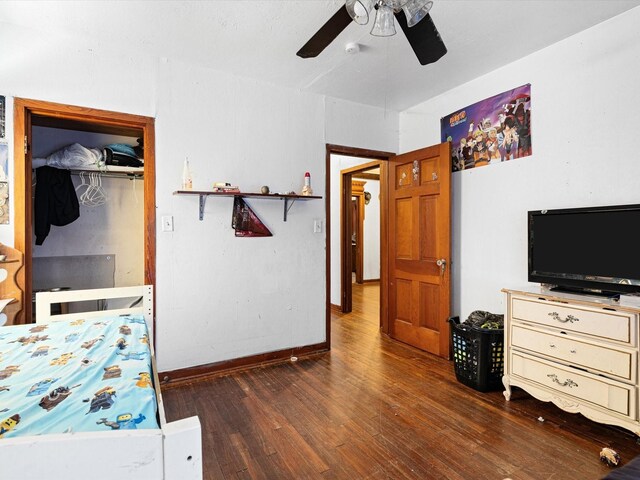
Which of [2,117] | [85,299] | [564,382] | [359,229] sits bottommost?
[564,382]

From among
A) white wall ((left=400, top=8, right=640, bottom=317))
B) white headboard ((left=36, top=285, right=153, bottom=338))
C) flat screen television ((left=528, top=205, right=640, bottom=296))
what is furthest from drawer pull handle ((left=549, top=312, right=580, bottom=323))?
white headboard ((left=36, top=285, right=153, bottom=338))

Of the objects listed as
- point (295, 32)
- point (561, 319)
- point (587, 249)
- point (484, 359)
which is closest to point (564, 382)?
point (561, 319)

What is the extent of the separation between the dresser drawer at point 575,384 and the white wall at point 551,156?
68 centimetres

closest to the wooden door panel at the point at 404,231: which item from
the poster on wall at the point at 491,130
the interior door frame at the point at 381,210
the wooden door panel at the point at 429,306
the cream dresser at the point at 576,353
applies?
the interior door frame at the point at 381,210

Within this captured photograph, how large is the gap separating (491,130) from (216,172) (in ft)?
7.76

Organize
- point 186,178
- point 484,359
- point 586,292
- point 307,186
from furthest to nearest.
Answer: point 307,186
point 186,178
point 484,359
point 586,292

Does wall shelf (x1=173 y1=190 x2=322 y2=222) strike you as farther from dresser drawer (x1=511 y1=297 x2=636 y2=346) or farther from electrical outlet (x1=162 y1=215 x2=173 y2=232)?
dresser drawer (x1=511 y1=297 x2=636 y2=346)

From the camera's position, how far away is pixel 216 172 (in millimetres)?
2900

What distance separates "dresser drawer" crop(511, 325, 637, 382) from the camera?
185 centimetres

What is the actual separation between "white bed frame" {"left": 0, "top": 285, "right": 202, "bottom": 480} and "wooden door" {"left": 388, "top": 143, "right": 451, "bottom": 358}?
286cm

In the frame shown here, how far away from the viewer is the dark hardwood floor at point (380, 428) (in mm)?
1717

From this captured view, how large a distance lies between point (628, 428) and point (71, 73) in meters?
4.07

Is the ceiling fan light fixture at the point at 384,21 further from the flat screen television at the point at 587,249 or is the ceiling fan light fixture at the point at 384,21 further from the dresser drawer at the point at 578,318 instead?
the dresser drawer at the point at 578,318

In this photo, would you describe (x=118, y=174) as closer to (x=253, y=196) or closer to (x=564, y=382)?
(x=253, y=196)
